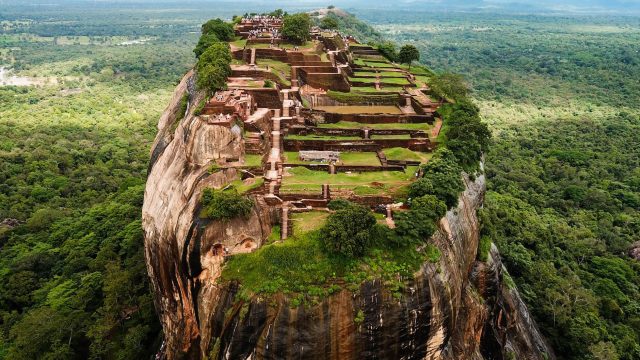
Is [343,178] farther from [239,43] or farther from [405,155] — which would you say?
[239,43]

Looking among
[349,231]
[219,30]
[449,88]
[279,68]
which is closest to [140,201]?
[219,30]

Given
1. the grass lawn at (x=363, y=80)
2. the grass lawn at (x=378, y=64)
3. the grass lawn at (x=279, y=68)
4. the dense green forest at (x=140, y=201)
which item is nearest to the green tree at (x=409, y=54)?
the grass lawn at (x=378, y=64)

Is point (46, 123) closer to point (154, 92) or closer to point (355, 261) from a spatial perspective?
point (154, 92)

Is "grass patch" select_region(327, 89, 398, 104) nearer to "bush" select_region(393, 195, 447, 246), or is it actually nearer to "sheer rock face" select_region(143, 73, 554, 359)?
"sheer rock face" select_region(143, 73, 554, 359)

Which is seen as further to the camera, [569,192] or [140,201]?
[569,192]

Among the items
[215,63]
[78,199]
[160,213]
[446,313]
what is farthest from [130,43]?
[446,313]

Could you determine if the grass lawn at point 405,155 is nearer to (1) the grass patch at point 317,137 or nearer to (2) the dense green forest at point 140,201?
(1) the grass patch at point 317,137

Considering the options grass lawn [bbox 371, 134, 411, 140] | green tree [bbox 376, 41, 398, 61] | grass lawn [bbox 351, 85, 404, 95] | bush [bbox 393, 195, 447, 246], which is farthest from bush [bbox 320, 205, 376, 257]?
green tree [bbox 376, 41, 398, 61]
